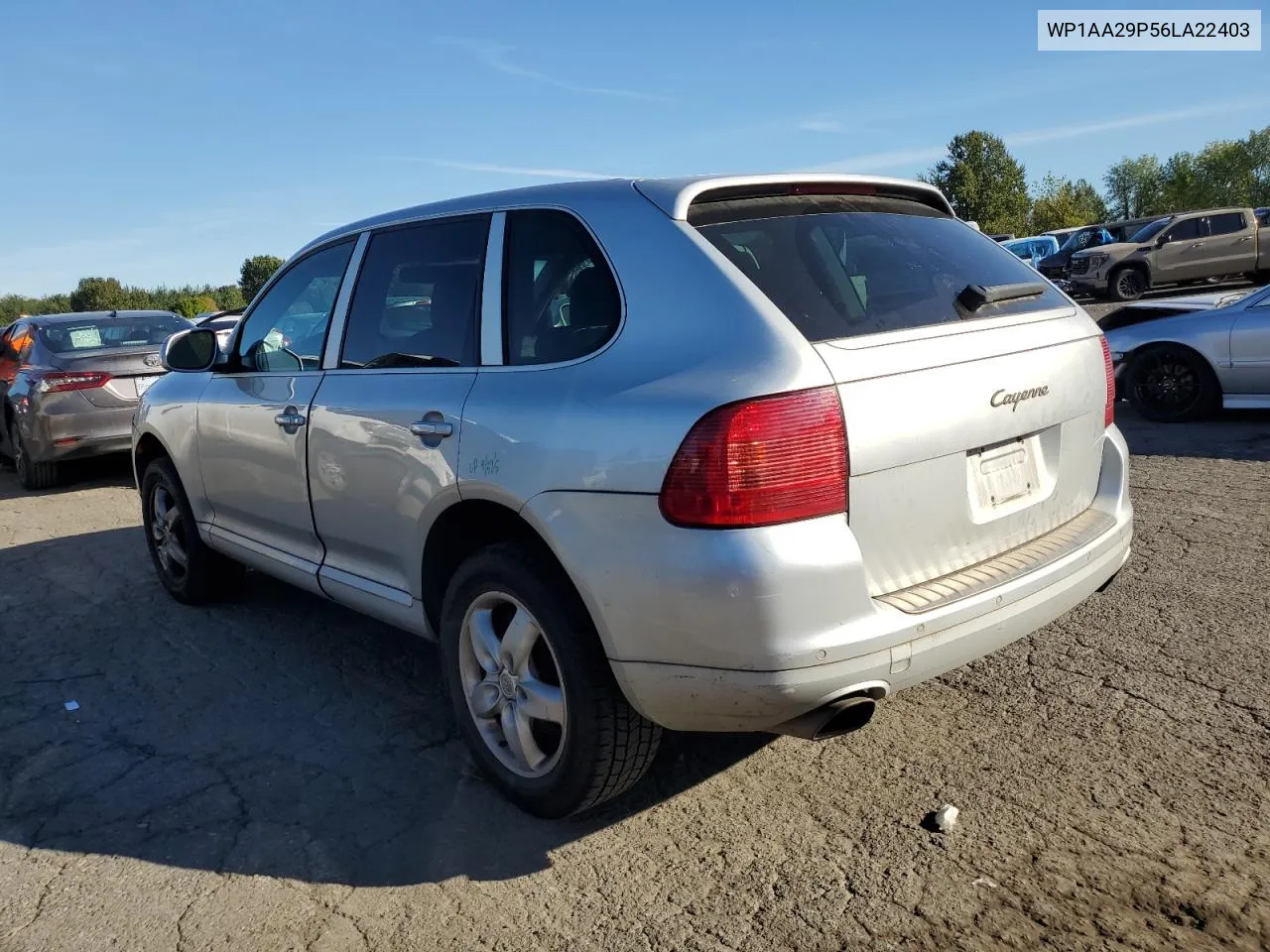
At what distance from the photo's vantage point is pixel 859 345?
8.87ft

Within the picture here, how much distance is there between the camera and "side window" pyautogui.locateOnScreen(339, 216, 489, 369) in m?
3.50

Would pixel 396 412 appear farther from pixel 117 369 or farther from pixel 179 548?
pixel 117 369

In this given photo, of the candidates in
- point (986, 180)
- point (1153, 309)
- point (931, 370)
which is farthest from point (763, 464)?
point (986, 180)

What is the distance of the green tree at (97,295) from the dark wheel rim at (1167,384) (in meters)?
78.7

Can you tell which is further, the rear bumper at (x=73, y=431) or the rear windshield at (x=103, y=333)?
the rear windshield at (x=103, y=333)

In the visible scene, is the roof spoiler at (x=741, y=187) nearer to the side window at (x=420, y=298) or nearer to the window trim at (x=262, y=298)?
the side window at (x=420, y=298)

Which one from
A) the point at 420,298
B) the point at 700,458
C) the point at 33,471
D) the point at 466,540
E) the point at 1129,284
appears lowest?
the point at 1129,284

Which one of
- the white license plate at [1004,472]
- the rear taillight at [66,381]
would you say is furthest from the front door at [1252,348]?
A: the rear taillight at [66,381]

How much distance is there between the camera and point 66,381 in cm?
935

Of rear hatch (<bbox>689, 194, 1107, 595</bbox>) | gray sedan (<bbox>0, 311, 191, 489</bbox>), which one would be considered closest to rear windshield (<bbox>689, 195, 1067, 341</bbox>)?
rear hatch (<bbox>689, 194, 1107, 595</bbox>)

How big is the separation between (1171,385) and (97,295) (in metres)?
84.6

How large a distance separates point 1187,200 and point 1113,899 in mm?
95321

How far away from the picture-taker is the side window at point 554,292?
3002 millimetres

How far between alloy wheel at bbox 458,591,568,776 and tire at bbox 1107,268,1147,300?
2220 centimetres
